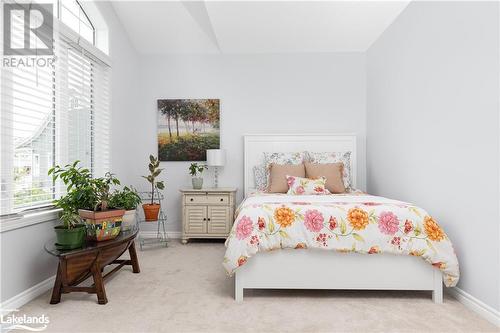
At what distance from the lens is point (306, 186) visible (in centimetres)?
368

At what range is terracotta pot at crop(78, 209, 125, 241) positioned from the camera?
2533 millimetres

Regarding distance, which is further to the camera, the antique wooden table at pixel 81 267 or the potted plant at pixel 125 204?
the potted plant at pixel 125 204

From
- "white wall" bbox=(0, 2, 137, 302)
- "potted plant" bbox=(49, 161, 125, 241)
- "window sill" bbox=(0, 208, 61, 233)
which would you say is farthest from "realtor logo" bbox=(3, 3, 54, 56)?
"window sill" bbox=(0, 208, 61, 233)

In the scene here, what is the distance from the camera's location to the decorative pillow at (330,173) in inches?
150

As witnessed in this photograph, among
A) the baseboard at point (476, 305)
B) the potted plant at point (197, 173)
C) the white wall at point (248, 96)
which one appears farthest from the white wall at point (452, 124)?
the potted plant at point (197, 173)

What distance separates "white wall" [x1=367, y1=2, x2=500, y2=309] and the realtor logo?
3.30m

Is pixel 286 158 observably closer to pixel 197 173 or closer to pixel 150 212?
pixel 197 173

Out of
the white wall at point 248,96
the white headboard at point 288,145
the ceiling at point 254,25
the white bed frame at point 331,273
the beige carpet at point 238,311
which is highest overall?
the ceiling at point 254,25

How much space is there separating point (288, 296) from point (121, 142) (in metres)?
2.93

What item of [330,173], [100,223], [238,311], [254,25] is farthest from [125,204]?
[254,25]

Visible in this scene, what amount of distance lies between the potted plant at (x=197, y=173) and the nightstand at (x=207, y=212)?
155 millimetres

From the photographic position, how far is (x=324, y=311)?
2.23m

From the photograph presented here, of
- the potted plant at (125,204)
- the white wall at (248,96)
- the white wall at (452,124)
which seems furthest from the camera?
the white wall at (248,96)

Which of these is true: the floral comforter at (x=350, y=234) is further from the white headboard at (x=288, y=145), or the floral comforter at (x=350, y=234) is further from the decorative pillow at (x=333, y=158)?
the white headboard at (x=288, y=145)
